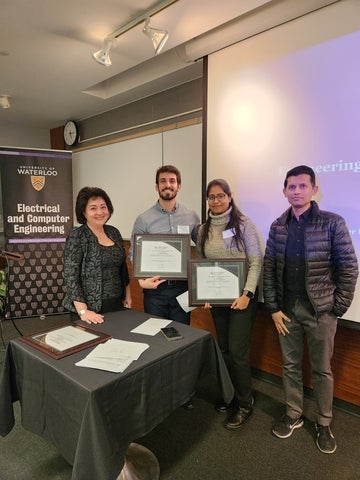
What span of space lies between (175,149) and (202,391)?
2.44 meters

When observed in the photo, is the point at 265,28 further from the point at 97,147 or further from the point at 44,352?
the point at 97,147

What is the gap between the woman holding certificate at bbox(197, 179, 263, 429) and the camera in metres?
1.97

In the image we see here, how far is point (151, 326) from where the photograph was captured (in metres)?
1.71

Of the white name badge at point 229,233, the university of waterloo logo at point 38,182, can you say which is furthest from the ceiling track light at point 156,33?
the university of waterloo logo at point 38,182

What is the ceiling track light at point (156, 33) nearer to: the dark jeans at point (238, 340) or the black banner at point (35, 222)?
the dark jeans at point (238, 340)

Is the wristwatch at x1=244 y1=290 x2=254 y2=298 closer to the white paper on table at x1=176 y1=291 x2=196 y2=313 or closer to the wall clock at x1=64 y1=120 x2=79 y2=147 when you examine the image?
the white paper on table at x1=176 y1=291 x2=196 y2=313

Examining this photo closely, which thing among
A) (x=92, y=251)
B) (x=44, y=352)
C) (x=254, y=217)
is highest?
(x=254, y=217)

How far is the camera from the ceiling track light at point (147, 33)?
2029 mm

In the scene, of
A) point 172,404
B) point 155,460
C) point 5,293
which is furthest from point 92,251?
point 5,293

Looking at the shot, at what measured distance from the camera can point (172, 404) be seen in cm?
151

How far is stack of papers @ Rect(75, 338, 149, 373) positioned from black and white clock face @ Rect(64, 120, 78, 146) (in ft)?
13.6

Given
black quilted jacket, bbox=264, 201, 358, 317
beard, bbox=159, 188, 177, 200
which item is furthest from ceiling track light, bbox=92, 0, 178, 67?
black quilted jacket, bbox=264, 201, 358, 317

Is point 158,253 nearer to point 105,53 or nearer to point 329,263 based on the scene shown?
point 329,263

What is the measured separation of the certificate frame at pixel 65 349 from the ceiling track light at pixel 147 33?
1.91 metres
